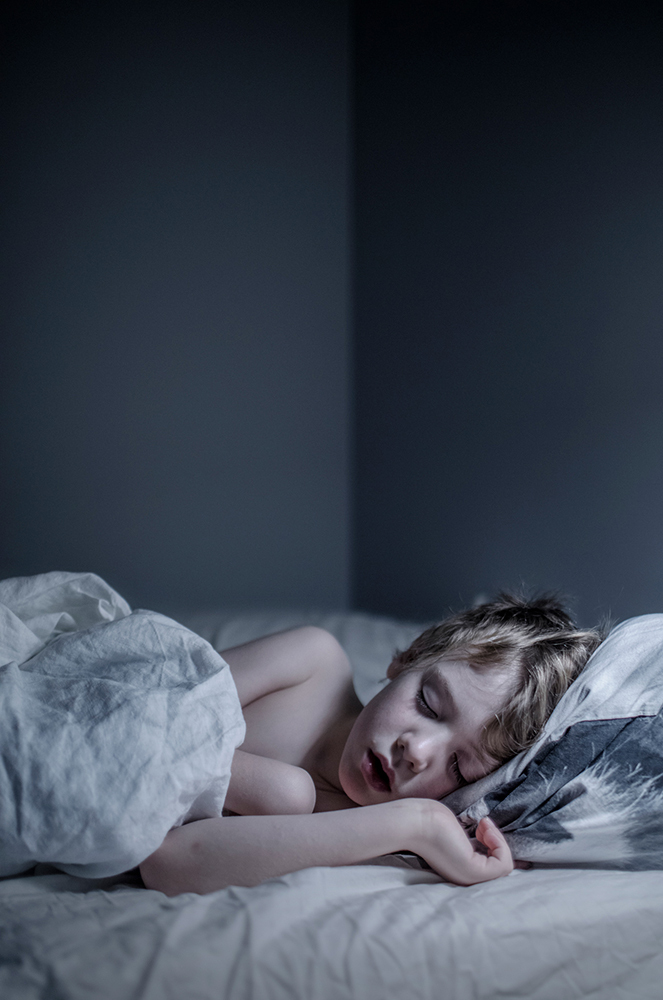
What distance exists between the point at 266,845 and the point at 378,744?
0.18 metres

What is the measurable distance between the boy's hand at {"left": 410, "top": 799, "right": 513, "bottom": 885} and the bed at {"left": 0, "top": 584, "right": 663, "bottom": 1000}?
0.8 inches

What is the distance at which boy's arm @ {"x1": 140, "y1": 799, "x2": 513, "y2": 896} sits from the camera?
2.17ft

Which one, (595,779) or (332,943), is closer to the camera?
(332,943)

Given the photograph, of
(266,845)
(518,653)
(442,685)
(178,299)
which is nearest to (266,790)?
(266,845)

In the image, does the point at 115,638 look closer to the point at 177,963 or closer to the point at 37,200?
the point at 177,963

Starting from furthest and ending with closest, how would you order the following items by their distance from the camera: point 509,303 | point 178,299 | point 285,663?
point 178,299
point 509,303
point 285,663

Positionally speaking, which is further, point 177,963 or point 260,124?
point 260,124

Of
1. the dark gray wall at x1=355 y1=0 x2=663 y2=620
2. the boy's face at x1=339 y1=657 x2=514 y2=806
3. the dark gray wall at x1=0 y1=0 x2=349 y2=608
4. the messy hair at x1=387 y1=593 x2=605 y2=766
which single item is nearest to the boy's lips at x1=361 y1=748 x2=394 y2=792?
the boy's face at x1=339 y1=657 x2=514 y2=806

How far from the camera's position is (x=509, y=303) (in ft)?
5.63

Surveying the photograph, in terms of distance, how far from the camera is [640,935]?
591mm

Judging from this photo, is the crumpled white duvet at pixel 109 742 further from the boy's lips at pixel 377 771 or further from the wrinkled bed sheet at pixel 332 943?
the boy's lips at pixel 377 771

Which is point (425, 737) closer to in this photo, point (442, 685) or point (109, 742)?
point (442, 685)

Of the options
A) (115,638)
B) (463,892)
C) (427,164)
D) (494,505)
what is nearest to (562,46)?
(427,164)

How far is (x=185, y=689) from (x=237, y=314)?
71.9 inches
